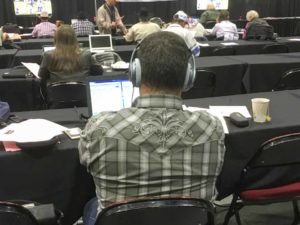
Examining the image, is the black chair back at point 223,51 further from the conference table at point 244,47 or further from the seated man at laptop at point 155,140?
the seated man at laptop at point 155,140

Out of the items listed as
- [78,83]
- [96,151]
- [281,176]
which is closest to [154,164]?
[96,151]

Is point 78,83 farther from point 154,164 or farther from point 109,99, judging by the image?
point 154,164

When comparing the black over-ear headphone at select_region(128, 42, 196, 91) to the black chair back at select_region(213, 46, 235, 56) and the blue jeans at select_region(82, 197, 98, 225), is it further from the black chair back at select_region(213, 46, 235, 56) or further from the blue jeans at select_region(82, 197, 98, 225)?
the black chair back at select_region(213, 46, 235, 56)

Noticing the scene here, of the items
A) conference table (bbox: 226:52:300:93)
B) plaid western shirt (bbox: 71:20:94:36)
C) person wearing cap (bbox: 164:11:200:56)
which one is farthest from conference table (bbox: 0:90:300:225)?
plaid western shirt (bbox: 71:20:94:36)

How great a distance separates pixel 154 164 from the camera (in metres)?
1.37

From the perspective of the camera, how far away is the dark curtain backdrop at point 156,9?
11117mm

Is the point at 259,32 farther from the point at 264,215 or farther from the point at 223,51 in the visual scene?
the point at 264,215

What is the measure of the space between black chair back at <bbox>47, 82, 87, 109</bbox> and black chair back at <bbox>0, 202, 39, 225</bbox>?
6.20 feet

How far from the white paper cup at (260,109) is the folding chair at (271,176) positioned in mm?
239

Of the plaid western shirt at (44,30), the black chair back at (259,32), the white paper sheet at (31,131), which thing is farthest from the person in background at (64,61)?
the plaid western shirt at (44,30)

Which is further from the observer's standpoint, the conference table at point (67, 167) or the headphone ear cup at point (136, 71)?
the conference table at point (67, 167)

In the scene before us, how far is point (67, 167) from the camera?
1817 millimetres

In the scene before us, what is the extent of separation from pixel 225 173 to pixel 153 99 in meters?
0.87

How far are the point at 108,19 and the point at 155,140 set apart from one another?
21.1ft
